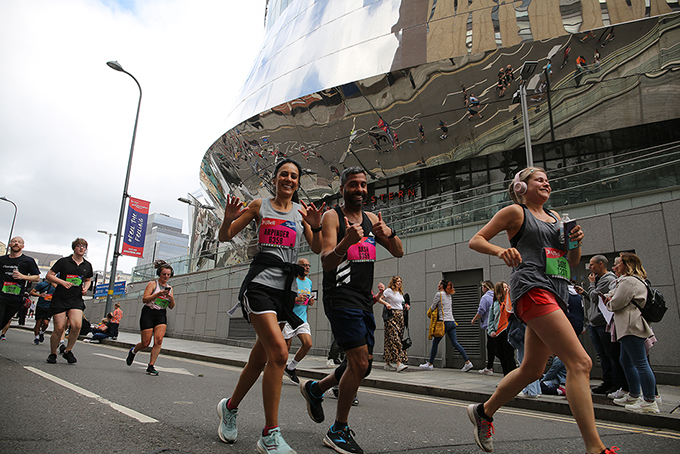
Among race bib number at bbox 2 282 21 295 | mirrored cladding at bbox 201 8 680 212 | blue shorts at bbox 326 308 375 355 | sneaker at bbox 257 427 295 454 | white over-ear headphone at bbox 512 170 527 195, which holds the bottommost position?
sneaker at bbox 257 427 295 454

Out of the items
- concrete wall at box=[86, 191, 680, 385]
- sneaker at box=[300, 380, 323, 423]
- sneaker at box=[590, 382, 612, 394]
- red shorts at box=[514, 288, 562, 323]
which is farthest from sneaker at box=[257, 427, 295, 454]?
concrete wall at box=[86, 191, 680, 385]

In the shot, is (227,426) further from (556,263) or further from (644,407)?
(644,407)

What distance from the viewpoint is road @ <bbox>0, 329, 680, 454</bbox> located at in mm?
2719

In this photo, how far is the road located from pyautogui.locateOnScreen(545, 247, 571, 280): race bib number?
1.21 meters

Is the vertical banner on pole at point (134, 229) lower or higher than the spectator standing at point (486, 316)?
higher

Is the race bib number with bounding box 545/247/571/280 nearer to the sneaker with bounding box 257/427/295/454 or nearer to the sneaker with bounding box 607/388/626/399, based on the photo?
the sneaker with bounding box 257/427/295/454

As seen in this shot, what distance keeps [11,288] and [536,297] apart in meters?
7.09

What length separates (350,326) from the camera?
114 inches

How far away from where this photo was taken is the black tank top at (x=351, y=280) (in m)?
2.95

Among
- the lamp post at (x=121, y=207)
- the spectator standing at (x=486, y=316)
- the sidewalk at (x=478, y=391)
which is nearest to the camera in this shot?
the sidewalk at (x=478, y=391)

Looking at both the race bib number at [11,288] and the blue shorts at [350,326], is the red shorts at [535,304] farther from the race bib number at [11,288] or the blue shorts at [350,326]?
the race bib number at [11,288]

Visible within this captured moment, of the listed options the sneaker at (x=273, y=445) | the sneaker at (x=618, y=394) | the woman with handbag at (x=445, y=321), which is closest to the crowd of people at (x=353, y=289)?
the sneaker at (x=273, y=445)

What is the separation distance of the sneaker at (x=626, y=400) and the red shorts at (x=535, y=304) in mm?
3234

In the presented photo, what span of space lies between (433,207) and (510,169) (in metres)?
9.82
